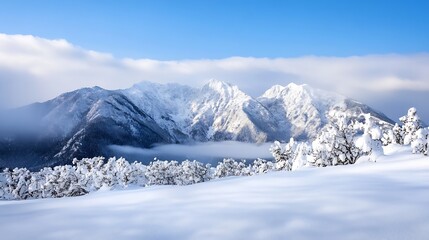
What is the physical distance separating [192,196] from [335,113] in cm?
1933

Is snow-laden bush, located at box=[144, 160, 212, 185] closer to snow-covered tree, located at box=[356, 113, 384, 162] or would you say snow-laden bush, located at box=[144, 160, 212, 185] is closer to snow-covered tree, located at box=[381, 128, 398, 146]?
snow-covered tree, located at box=[381, 128, 398, 146]

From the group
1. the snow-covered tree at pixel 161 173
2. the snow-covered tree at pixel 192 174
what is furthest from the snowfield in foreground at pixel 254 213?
the snow-covered tree at pixel 192 174

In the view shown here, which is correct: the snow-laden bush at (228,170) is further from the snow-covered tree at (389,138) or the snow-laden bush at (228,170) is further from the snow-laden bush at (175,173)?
the snow-covered tree at (389,138)

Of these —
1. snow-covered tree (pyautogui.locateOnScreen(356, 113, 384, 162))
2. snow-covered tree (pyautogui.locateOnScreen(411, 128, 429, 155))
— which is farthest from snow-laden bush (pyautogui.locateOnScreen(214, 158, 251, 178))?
snow-covered tree (pyautogui.locateOnScreen(411, 128, 429, 155))

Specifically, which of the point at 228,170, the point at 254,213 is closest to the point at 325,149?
the point at 254,213

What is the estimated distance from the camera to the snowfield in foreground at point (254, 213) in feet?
18.5

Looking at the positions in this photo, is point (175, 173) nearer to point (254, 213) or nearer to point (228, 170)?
point (228, 170)

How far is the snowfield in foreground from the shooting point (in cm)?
564

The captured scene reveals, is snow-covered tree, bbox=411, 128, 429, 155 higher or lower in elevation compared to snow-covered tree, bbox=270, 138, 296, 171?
higher

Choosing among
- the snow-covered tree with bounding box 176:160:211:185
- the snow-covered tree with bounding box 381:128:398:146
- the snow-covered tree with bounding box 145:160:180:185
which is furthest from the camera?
the snow-covered tree with bounding box 176:160:211:185

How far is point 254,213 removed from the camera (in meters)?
6.45

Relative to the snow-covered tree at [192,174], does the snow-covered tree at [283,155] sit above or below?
above

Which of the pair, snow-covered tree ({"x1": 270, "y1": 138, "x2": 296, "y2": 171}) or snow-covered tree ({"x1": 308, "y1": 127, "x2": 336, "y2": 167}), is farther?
snow-covered tree ({"x1": 270, "y1": 138, "x2": 296, "y2": 171})

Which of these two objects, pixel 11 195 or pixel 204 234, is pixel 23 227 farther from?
pixel 11 195
